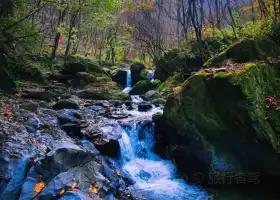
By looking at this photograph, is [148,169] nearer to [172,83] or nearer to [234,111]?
[234,111]

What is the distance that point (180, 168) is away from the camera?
8.99m

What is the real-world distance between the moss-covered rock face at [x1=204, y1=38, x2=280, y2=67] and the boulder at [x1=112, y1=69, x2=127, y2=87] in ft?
53.2

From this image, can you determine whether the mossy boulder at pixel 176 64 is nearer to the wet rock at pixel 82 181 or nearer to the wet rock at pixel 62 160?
the wet rock at pixel 82 181

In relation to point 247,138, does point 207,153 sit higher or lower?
lower

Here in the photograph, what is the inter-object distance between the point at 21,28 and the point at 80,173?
5.69 metres

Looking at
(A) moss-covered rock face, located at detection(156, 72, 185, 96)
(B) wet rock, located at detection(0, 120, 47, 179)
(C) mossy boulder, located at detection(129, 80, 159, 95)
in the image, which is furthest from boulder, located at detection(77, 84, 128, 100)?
(B) wet rock, located at detection(0, 120, 47, 179)

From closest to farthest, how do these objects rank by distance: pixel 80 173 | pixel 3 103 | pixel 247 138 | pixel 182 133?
1. pixel 80 173
2. pixel 247 138
3. pixel 182 133
4. pixel 3 103

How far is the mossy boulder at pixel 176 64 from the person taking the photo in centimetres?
2052

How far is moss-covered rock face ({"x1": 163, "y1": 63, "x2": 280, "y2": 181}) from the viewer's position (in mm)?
7656

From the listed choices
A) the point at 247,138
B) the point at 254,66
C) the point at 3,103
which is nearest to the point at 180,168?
the point at 247,138

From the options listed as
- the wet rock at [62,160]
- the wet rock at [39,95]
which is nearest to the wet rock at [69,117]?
the wet rock at [39,95]

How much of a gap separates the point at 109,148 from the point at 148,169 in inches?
59.2

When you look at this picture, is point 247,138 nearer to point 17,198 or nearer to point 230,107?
point 230,107

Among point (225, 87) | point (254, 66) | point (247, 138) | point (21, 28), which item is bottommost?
point (247, 138)
